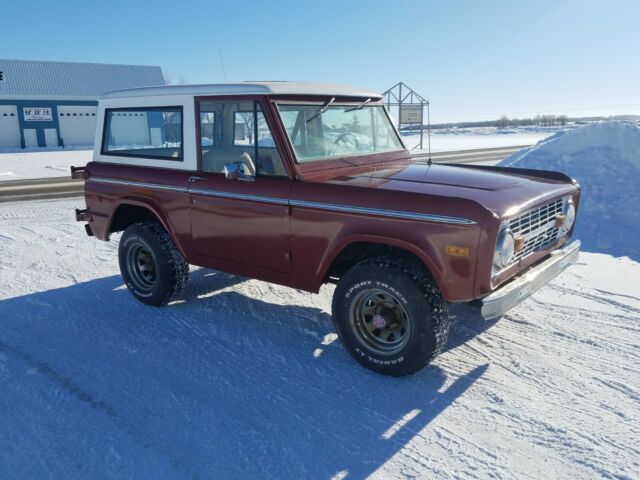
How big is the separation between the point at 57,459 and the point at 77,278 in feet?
11.3

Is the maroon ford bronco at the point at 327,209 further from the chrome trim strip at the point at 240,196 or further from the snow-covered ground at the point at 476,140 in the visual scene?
the snow-covered ground at the point at 476,140

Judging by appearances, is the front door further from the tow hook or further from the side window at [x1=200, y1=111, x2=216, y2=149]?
the tow hook

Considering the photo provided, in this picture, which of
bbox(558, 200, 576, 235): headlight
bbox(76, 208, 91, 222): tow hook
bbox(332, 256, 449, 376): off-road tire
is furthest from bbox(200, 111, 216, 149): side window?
bbox(558, 200, 576, 235): headlight

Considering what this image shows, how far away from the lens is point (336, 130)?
15.1 ft

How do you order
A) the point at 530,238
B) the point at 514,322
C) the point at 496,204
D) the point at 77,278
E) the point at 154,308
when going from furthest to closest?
the point at 77,278, the point at 154,308, the point at 514,322, the point at 530,238, the point at 496,204

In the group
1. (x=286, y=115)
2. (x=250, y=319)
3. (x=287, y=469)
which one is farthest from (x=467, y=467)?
(x=286, y=115)

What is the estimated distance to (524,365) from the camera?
3871 mm

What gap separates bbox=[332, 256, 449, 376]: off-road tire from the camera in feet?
11.6

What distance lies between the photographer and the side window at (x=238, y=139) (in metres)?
4.14

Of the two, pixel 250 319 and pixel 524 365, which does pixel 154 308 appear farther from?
pixel 524 365

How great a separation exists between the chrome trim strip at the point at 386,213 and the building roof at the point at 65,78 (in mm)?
30779

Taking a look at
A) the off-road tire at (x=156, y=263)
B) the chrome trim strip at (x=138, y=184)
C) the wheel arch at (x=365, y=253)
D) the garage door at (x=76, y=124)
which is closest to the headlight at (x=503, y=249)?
the wheel arch at (x=365, y=253)

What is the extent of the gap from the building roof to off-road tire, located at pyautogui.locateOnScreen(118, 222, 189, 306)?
1142 inches

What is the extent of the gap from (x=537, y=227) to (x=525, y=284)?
Answer: 500 millimetres
